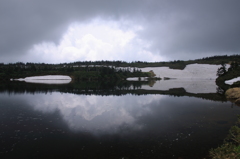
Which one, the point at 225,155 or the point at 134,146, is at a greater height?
the point at 225,155

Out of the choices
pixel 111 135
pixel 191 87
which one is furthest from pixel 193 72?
pixel 111 135

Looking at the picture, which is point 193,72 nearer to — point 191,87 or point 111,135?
point 191,87

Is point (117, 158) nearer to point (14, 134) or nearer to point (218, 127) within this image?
point (14, 134)

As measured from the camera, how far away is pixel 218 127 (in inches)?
552

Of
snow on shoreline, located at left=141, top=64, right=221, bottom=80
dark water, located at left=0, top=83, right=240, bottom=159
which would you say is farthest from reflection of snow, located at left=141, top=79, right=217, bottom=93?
snow on shoreline, located at left=141, top=64, right=221, bottom=80

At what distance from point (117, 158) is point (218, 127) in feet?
34.0

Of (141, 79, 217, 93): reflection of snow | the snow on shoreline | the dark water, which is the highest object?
the snow on shoreline

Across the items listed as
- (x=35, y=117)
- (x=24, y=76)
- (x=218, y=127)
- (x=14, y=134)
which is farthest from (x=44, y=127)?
(x=24, y=76)

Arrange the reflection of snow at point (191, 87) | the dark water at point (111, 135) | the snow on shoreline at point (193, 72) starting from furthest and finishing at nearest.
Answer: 1. the snow on shoreline at point (193, 72)
2. the reflection of snow at point (191, 87)
3. the dark water at point (111, 135)

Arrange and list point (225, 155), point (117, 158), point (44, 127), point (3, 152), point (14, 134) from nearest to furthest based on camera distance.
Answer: point (225, 155) < point (117, 158) < point (3, 152) < point (14, 134) < point (44, 127)

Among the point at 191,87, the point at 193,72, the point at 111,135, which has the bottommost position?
the point at 191,87

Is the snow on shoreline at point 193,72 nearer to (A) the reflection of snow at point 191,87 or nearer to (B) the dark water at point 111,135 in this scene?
(A) the reflection of snow at point 191,87

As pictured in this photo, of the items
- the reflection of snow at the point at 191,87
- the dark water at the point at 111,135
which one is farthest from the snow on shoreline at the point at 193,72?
the dark water at the point at 111,135

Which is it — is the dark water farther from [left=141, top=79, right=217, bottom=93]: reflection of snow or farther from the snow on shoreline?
the snow on shoreline
